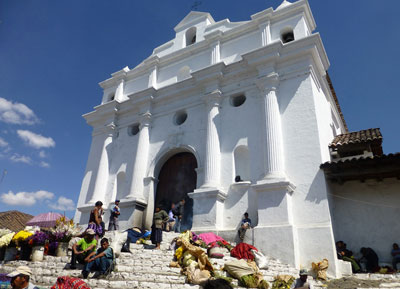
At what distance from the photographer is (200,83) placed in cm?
1483

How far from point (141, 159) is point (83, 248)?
780cm

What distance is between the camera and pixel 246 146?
12.9m

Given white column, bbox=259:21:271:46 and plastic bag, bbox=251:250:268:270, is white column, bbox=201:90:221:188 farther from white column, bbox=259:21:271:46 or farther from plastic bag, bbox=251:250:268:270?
plastic bag, bbox=251:250:268:270

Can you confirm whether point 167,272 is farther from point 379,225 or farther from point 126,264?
point 379,225

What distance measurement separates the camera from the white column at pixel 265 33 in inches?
560

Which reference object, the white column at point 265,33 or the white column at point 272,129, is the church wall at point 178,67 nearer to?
the white column at point 265,33

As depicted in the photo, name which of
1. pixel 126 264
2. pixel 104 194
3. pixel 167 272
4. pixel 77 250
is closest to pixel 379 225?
pixel 167 272

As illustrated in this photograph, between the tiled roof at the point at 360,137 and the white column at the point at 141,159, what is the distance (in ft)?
29.1

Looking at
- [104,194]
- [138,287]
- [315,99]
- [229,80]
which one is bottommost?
[138,287]

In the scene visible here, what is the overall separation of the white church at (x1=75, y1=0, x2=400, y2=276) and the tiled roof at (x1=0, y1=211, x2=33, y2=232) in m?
10.6

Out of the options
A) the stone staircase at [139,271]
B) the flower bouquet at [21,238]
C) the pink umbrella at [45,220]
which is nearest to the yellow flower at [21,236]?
the flower bouquet at [21,238]

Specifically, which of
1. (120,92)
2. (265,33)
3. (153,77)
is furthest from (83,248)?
(120,92)

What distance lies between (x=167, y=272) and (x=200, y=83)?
9.63m

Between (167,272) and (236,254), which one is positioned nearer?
(167,272)
